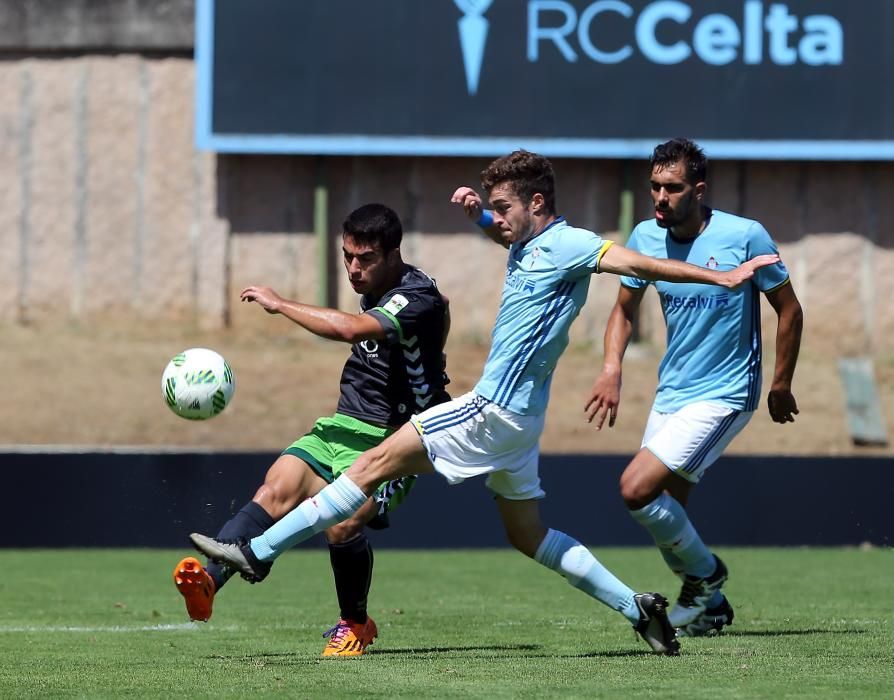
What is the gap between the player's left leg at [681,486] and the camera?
7312mm

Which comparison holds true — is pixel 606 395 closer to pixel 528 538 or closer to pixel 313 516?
pixel 528 538

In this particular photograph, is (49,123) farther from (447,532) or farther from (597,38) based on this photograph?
(447,532)

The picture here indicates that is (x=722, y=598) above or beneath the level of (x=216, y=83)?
beneath

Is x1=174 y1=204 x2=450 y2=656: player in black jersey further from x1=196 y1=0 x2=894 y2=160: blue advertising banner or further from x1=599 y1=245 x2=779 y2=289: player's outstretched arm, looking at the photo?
A: x1=196 y1=0 x2=894 y2=160: blue advertising banner

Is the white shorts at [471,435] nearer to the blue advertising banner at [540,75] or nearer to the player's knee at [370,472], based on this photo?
the player's knee at [370,472]

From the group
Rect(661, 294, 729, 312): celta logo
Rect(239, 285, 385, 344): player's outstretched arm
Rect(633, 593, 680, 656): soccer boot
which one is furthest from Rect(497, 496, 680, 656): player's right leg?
Rect(661, 294, 729, 312): celta logo

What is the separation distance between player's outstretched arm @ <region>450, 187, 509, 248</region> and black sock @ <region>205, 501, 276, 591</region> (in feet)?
5.09

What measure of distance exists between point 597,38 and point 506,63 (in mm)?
1130

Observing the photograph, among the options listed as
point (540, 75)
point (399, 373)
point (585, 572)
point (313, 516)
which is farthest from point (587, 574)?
point (540, 75)

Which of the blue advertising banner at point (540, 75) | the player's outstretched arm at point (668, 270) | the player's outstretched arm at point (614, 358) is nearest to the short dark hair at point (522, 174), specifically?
the player's outstretched arm at point (668, 270)

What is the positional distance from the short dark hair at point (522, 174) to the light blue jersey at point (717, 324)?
1.01 metres

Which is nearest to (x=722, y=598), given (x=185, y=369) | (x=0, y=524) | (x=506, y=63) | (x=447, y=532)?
(x=185, y=369)

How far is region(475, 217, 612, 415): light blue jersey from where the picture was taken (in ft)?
21.3

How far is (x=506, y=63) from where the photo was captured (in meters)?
18.8
